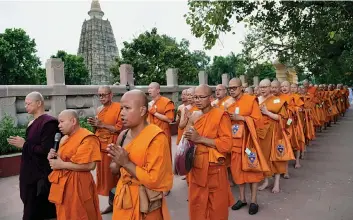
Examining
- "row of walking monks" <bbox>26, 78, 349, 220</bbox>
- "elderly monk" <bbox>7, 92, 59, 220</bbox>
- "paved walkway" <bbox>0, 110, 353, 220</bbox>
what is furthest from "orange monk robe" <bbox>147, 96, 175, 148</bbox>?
"elderly monk" <bbox>7, 92, 59, 220</bbox>

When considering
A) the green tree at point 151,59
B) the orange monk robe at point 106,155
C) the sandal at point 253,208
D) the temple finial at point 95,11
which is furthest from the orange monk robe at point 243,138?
the temple finial at point 95,11

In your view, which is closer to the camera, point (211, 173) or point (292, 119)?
point (211, 173)

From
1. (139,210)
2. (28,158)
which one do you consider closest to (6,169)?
(28,158)

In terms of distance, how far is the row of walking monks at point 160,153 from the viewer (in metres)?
2.41

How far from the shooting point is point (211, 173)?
355 cm

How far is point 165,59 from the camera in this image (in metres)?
22.1

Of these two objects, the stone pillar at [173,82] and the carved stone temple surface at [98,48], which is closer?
the stone pillar at [173,82]

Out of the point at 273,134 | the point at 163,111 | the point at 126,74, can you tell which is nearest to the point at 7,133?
the point at 163,111

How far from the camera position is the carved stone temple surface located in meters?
36.8

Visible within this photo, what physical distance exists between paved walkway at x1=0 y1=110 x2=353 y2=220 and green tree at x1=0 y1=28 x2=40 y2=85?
23.5m

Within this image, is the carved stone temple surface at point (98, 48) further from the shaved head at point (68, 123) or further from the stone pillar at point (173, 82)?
the shaved head at point (68, 123)

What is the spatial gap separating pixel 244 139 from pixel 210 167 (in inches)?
50.7

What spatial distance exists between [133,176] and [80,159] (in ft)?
3.51

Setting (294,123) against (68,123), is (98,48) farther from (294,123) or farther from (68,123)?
(68,123)
